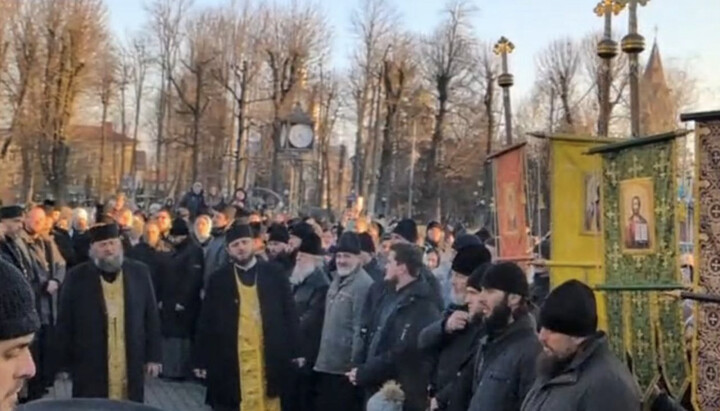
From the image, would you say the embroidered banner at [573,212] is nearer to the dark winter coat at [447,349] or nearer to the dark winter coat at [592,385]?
the dark winter coat at [447,349]

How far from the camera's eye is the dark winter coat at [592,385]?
4305 mm

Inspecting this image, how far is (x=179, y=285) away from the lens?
12.0 m

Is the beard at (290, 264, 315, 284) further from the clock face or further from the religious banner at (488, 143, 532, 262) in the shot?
the clock face

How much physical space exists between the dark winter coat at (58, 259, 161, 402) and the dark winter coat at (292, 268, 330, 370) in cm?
127

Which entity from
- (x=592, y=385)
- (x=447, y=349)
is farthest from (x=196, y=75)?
(x=592, y=385)

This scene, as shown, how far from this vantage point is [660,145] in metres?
5.30

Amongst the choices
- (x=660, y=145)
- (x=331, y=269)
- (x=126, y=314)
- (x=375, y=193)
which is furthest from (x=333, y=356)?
(x=375, y=193)

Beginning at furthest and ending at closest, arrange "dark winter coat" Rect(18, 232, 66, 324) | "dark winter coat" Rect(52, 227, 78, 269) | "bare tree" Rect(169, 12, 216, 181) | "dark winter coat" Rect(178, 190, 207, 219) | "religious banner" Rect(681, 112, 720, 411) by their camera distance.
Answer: "bare tree" Rect(169, 12, 216, 181) → "dark winter coat" Rect(178, 190, 207, 219) → "dark winter coat" Rect(52, 227, 78, 269) → "dark winter coat" Rect(18, 232, 66, 324) → "religious banner" Rect(681, 112, 720, 411)

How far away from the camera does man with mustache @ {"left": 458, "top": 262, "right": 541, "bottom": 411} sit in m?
5.23

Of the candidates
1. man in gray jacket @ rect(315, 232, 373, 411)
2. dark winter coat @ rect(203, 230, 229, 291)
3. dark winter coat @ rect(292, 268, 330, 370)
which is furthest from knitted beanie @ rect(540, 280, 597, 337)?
dark winter coat @ rect(203, 230, 229, 291)

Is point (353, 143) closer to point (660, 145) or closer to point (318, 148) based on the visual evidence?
point (318, 148)

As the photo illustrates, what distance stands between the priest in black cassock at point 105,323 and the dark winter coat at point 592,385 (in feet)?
13.2

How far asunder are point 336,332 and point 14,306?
5.97 meters

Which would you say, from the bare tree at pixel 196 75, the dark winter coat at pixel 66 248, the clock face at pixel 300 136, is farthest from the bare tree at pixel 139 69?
the dark winter coat at pixel 66 248
